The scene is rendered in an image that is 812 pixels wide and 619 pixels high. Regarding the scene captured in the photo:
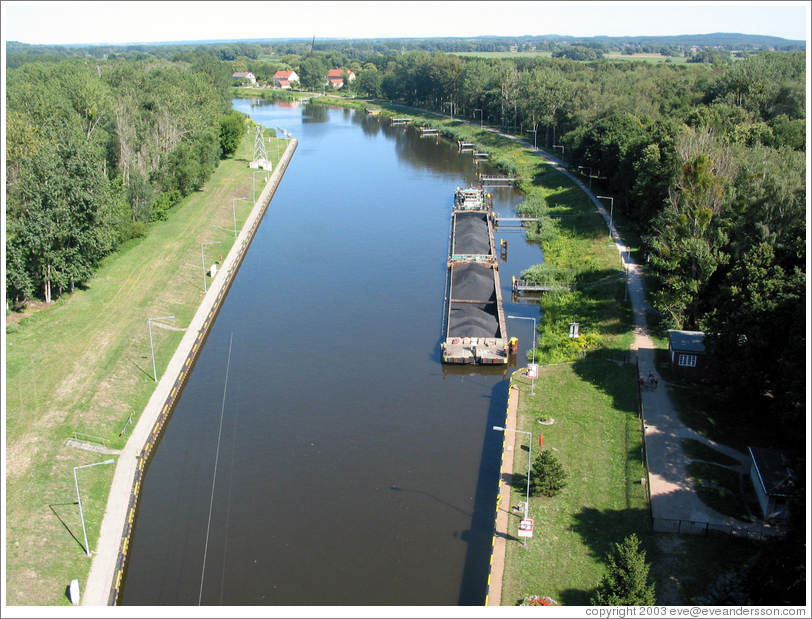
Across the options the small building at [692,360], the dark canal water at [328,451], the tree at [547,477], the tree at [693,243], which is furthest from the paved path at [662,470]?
the tree at [693,243]

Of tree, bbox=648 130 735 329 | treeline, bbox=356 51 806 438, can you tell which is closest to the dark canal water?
tree, bbox=648 130 735 329

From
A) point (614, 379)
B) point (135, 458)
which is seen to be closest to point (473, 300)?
point (614, 379)

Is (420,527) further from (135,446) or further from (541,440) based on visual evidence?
(135,446)

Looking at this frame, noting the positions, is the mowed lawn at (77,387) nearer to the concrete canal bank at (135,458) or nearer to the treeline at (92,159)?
the concrete canal bank at (135,458)

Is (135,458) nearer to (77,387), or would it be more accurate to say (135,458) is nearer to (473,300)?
(77,387)

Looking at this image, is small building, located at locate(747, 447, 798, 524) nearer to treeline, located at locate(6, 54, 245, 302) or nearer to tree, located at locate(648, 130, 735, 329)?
tree, located at locate(648, 130, 735, 329)

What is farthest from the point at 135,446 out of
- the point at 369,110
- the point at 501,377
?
the point at 369,110
